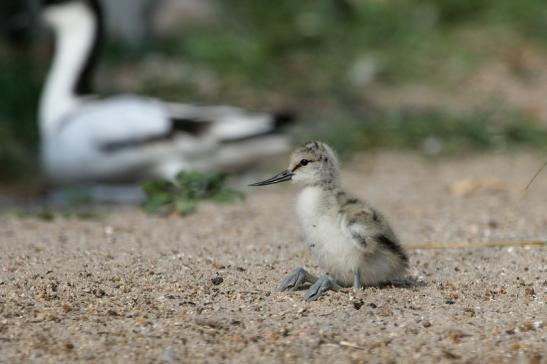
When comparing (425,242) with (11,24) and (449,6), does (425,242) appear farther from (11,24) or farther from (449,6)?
(449,6)

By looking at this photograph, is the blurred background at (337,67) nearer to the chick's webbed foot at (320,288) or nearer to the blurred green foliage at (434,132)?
the blurred green foliage at (434,132)

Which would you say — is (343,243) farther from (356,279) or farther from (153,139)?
(153,139)

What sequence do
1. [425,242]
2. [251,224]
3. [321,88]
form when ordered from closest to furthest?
[425,242]
[251,224]
[321,88]

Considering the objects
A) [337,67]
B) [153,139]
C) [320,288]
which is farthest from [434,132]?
[320,288]

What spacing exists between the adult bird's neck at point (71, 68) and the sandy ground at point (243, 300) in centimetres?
260

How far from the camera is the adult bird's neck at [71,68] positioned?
794 centimetres

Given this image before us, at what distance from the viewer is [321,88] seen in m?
9.98

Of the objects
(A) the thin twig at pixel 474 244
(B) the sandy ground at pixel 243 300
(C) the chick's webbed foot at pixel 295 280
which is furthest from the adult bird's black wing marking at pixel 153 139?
(C) the chick's webbed foot at pixel 295 280

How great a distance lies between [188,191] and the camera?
568 cm

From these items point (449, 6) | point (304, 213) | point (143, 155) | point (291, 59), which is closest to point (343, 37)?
point (291, 59)

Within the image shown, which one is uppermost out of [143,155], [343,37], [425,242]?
[343,37]

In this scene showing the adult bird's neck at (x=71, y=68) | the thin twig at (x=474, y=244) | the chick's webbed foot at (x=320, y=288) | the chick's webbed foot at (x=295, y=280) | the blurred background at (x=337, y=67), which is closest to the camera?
the chick's webbed foot at (x=320, y=288)

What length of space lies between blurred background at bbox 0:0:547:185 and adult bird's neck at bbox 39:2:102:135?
22.7 inches

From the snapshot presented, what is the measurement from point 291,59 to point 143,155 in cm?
358
